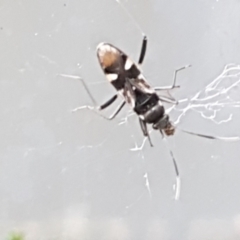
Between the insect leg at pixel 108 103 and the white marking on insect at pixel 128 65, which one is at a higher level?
the white marking on insect at pixel 128 65

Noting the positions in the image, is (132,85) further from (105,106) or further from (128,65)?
(105,106)

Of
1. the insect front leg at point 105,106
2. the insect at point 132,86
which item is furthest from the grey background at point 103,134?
the insect at point 132,86

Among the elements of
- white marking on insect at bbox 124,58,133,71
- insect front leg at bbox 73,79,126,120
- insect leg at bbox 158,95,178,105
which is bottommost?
insect leg at bbox 158,95,178,105

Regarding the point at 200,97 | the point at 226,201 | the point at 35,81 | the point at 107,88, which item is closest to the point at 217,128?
the point at 200,97

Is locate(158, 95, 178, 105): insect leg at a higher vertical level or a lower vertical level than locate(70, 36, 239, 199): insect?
lower

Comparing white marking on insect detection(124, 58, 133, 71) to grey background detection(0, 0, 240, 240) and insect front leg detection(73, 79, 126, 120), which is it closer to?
insect front leg detection(73, 79, 126, 120)

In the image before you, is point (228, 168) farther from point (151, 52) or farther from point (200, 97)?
point (151, 52)

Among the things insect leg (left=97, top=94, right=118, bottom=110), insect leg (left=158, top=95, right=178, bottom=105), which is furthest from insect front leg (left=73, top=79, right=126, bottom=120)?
insect leg (left=158, top=95, right=178, bottom=105)

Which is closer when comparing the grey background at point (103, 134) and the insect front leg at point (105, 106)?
the insect front leg at point (105, 106)

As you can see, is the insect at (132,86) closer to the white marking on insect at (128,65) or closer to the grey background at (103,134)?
the white marking on insect at (128,65)
